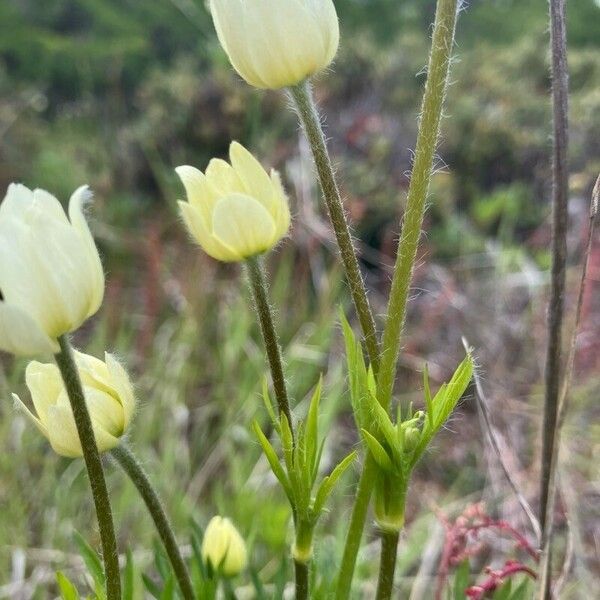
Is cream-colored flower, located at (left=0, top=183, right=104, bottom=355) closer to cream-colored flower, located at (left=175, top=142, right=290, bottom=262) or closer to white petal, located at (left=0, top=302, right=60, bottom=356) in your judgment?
white petal, located at (left=0, top=302, right=60, bottom=356)

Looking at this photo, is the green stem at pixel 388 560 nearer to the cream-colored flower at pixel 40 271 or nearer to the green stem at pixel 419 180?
the green stem at pixel 419 180

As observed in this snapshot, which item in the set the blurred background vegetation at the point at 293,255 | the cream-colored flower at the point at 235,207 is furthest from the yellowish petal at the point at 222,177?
the blurred background vegetation at the point at 293,255

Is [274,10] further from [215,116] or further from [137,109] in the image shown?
[137,109]

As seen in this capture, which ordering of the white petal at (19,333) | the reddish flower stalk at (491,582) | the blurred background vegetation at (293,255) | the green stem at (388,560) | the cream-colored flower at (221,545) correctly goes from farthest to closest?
the blurred background vegetation at (293,255) < the cream-colored flower at (221,545) < the reddish flower stalk at (491,582) < the green stem at (388,560) < the white petal at (19,333)

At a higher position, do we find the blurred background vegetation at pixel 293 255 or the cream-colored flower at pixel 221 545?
the blurred background vegetation at pixel 293 255

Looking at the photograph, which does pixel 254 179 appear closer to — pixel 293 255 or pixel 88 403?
pixel 88 403

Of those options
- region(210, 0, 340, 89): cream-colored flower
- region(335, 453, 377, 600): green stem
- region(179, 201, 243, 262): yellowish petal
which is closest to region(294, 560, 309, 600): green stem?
region(335, 453, 377, 600): green stem

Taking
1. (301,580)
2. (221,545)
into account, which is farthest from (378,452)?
(221,545)
